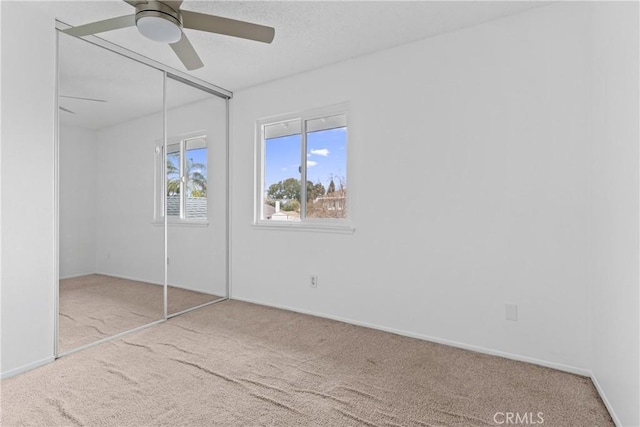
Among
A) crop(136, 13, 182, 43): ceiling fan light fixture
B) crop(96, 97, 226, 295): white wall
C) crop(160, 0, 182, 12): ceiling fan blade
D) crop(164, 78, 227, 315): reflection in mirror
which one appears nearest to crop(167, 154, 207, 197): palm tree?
crop(164, 78, 227, 315): reflection in mirror

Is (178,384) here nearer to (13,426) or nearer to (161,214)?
(13,426)

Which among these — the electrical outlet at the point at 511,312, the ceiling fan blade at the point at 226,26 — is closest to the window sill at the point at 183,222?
the ceiling fan blade at the point at 226,26

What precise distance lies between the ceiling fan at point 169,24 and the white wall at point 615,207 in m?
1.87

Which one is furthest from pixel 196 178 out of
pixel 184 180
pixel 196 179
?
pixel 184 180

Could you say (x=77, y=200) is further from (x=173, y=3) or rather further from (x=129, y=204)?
(x=173, y=3)

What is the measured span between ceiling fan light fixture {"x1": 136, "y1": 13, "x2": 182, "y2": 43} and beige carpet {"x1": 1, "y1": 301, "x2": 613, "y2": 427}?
217 cm

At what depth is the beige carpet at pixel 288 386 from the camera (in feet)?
5.84

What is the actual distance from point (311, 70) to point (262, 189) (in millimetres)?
1412

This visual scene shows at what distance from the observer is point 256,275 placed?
386 cm

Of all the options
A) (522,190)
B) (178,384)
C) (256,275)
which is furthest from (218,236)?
(522,190)

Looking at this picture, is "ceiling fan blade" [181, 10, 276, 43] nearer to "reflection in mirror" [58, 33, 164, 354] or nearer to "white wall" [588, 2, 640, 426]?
"reflection in mirror" [58, 33, 164, 354]

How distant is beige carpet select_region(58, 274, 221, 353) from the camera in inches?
103

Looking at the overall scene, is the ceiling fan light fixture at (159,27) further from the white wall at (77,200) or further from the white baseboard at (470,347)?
the white baseboard at (470,347)

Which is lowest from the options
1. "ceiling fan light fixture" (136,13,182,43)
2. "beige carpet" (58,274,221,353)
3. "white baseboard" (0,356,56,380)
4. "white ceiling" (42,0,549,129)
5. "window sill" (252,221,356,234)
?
"white baseboard" (0,356,56,380)
